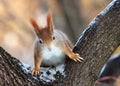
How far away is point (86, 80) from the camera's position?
2088 millimetres

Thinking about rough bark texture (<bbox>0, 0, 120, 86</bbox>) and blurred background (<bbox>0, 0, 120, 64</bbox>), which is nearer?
rough bark texture (<bbox>0, 0, 120, 86</bbox>)

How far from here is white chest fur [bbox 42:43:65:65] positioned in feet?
6.82

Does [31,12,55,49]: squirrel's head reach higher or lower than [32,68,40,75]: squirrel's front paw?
higher

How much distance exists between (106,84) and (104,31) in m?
0.68

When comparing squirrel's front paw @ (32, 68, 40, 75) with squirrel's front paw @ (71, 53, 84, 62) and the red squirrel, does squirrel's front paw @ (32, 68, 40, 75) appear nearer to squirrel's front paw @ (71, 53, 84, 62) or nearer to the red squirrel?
the red squirrel

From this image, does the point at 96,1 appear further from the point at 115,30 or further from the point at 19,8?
the point at 115,30

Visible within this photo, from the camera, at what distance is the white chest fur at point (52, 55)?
2080mm

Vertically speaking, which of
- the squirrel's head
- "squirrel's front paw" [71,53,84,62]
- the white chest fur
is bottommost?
"squirrel's front paw" [71,53,84,62]

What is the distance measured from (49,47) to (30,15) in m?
3.72

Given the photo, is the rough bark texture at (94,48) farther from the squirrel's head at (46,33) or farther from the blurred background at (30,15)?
the blurred background at (30,15)

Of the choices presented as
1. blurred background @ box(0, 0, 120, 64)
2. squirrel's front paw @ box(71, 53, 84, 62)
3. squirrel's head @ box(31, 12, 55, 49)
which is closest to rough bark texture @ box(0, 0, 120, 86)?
squirrel's front paw @ box(71, 53, 84, 62)

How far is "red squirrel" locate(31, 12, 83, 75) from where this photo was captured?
2.05 metres

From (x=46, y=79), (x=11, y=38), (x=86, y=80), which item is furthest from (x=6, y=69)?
(x=11, y=38)

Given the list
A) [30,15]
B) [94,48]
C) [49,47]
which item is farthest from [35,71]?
[30,15]
